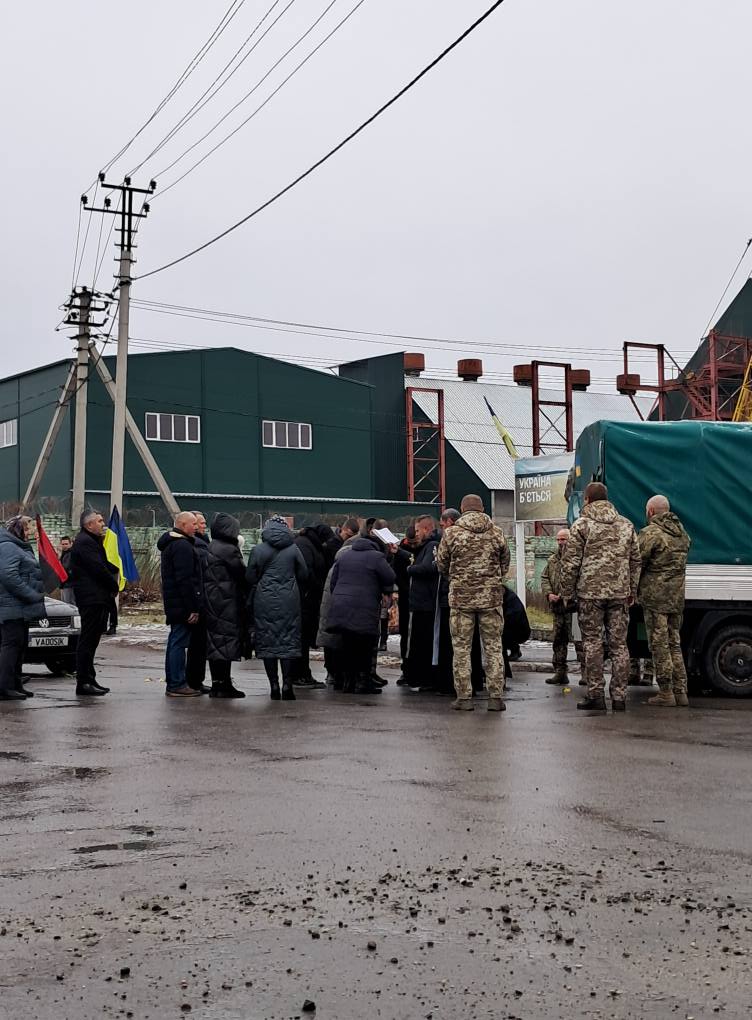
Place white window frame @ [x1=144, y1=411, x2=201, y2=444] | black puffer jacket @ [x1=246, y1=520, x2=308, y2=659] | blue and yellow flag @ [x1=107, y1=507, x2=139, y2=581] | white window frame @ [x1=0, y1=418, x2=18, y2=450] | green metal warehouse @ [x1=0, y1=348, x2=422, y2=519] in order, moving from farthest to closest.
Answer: white window frame @ [x1=0, y1=418, x2=18, y2=450] < white window frame @ [x1=144, y1=411, x2=201, y2=444] < green metal warehouse @ [x1=0, y1=348, x2=422, y2=519] < blue and yellow flag @ [x1=107, y1=507, x2=139, y2=581] < black puffer jacket @ [x1=246, y1=520, x2=308, y2=659]

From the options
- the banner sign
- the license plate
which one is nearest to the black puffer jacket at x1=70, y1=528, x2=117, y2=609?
the license plate

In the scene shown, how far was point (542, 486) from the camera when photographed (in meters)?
24.5

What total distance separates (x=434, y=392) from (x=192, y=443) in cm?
1366

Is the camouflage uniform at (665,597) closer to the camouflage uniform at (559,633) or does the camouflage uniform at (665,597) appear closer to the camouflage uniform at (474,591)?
the camouflage uniform at (474,591)

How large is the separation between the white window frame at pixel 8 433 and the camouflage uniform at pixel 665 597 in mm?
47613

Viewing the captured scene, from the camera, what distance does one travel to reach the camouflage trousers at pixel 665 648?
13039 mm

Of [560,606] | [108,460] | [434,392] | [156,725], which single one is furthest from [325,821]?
[434,392]

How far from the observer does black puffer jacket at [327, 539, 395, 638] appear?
1432 centimetres

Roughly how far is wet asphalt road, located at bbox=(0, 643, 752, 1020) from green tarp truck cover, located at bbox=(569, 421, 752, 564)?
176 inches

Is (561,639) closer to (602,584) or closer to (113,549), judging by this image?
(602,584)

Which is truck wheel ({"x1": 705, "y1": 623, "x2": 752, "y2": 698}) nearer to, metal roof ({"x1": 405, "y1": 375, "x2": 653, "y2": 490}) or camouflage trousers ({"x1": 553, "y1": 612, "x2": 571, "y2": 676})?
camouflage trousers ({"x1": 553, "y1": 612, "x2": 571, "y2": 676})

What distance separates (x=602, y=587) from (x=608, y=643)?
523 mm

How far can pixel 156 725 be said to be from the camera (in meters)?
11.6

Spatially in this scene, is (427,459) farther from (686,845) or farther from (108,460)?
(686,845)
